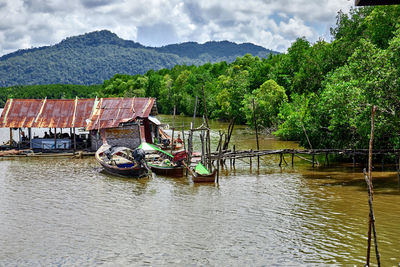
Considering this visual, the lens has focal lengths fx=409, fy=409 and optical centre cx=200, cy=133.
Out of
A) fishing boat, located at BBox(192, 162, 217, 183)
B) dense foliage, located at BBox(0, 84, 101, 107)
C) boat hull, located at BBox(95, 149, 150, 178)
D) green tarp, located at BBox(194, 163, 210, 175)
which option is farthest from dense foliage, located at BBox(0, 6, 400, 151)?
dense foliage, located at BBox(0, 84, 101, 107)

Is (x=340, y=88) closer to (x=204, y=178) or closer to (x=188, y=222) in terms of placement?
(x=204, y=178)

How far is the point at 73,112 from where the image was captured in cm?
3909

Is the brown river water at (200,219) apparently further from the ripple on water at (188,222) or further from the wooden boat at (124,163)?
the wooden boat at (124,163)

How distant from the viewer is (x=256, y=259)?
14.3 m

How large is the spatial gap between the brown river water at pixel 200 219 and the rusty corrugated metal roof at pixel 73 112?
848cm

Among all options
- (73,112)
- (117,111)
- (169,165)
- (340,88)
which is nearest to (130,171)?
(169,165)

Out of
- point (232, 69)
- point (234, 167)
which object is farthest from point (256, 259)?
point (232, 69)

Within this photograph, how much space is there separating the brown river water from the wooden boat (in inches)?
25.1

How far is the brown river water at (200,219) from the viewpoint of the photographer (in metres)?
14.7

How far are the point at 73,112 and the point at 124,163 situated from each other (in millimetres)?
12633

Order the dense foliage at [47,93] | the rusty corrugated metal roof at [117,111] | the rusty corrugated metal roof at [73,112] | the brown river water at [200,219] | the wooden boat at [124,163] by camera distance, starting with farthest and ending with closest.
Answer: the dense foliage at [47,93]
the rusty corrugated metal roof at [73,112]
the rusty corrugated metal roof at [117,111]
the wooden boat at [124,163]
the brown river water at [200,219]

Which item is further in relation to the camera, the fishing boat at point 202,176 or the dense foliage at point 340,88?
the fishing boat at point 202,176

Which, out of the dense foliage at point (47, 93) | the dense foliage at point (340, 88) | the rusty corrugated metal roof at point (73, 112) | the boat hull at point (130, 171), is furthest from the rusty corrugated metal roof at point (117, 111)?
the dense foliage at point (47, 93)

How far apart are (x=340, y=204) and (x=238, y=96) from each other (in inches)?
1778
